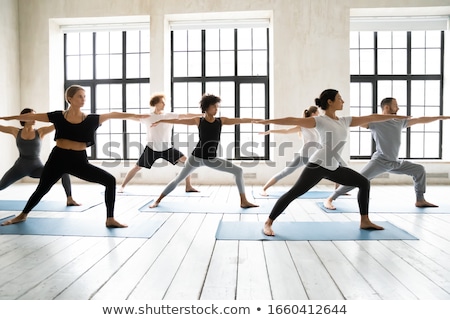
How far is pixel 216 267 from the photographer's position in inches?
70.9

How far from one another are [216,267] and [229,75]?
15.8ft

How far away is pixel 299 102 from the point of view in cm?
569

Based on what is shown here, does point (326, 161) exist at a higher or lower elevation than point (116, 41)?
lower

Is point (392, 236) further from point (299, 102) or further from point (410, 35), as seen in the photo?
point (410, 35)

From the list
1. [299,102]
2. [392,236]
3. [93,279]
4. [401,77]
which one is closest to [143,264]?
[93,279]

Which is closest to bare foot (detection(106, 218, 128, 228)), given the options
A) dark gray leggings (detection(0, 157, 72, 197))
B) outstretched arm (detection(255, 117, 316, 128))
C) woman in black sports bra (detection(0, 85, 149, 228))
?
woman in black sports bra (detection(0, 85, 149, 228))

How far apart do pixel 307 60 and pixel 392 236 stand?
3.93m

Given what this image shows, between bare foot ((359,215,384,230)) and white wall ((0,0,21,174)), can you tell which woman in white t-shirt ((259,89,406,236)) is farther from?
white wall ((0,0,21,174))

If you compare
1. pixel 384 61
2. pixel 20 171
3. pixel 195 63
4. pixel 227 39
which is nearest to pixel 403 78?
pixel 384 61

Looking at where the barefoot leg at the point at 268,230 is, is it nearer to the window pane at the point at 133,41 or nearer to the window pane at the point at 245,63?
the window pane at the point at 245,63

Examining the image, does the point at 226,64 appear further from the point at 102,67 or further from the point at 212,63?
the point at 102,67

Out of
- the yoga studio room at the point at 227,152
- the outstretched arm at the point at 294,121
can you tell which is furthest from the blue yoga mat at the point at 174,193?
the outstretched arm at the point at 294,121

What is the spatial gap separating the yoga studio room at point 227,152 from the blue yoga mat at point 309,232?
0.03 metres

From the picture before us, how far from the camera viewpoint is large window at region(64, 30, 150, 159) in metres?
6.25
